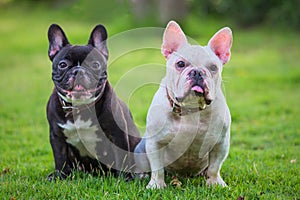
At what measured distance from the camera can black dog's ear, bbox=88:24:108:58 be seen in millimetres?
4652

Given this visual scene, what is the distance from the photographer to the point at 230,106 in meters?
8.32

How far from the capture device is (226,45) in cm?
423

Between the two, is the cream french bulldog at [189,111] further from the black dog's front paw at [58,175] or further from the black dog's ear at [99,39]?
the black dog's front paw at [58,175]

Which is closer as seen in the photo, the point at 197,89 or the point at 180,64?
the point at 197,89

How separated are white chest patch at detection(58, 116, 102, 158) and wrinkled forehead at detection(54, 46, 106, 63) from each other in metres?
0.54

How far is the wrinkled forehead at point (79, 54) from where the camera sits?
4.41m

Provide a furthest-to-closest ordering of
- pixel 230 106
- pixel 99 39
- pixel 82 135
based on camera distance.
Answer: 1. pixel 230 106
2. pixel 99 39
3. pixel 82 135

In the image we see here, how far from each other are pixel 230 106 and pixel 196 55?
435cm

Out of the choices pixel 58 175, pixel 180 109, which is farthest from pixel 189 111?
pixel 58 175

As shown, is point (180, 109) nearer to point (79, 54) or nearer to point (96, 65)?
point (96, 65)

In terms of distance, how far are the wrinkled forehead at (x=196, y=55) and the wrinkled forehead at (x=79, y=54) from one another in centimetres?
81

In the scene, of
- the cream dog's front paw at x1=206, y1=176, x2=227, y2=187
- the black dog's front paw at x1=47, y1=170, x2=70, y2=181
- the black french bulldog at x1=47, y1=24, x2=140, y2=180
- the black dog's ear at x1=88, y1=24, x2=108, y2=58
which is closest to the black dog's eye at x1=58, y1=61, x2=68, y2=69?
the black french bulldog at x1=47, y1=24, x2=140, y2=180

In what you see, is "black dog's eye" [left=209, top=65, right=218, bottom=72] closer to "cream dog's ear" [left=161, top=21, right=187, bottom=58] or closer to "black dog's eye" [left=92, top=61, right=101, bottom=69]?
"cream dog's ear" [left=161, top=21, right=187, bottom=58]

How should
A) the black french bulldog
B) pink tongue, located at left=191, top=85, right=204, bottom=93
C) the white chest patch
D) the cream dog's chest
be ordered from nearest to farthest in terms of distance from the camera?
pink tongue, located at left=191, top=85, right=204, bottom=93
the cream dog's chest
the black french bulldog
the white chest patch
